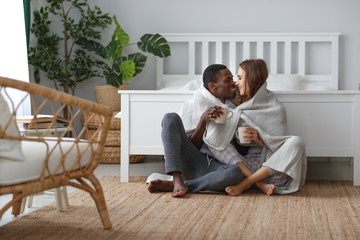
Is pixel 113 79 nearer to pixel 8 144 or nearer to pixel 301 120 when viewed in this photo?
pixel 301 120

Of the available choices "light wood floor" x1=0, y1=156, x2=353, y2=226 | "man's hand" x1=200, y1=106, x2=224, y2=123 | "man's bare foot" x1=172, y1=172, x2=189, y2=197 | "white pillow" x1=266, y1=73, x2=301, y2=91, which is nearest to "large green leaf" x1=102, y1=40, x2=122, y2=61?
"light wood floor" x1=0, y1=156, x2=353, y2=226

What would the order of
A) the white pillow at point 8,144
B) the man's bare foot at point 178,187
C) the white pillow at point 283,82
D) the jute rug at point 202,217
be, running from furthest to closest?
the white pillow at point 283,82 → the man's bare foot at point 178,187 → the jute rug at point 202,217 → the white pillow at point 8,144

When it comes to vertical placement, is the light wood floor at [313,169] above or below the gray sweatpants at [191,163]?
below

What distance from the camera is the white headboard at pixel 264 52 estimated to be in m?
4.23

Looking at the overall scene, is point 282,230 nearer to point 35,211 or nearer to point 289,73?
point 35,211

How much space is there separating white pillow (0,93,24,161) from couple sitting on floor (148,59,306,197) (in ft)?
3.51

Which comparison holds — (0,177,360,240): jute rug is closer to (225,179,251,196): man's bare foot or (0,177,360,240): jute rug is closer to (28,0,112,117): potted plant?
(225,179,251,196): man's bare foot

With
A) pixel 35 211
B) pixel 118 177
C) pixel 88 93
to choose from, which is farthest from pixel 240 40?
pixel 35 211

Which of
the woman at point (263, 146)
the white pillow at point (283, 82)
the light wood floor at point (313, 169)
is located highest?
the white pillow at point (283, 82)

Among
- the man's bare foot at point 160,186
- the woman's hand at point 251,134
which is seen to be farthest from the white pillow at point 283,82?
the man's bare foot at point 160,186

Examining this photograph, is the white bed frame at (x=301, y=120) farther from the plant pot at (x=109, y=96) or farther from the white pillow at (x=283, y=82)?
the plant pot at (x=109, y=96)

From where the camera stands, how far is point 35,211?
82.4 inches

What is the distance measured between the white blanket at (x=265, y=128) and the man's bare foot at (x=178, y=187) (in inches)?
10.2

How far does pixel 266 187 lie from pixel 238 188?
0.14 metres
